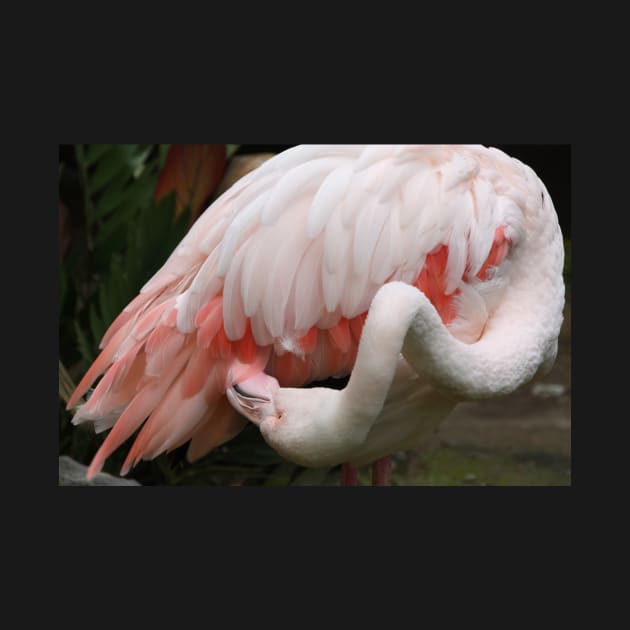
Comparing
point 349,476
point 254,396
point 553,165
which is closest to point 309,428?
point 254,396

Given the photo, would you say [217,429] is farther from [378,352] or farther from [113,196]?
[113,196]

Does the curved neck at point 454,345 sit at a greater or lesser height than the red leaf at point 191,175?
lesser

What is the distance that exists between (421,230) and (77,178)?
73.3 inches

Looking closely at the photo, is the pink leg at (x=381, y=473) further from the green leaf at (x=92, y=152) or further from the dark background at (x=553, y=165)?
the green leaf at (x=92, y=152)

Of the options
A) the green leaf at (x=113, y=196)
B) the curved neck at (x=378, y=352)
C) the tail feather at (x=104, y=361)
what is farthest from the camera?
the green leaf at (x=113, y=196)

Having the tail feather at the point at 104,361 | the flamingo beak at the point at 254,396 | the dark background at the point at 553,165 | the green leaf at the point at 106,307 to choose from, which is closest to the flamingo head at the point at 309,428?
the flamingo beak at the point at 254,396

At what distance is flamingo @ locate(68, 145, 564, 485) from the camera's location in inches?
107

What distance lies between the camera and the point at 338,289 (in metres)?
2.73

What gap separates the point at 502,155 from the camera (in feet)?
9.77

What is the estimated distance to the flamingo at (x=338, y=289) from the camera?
2.72m

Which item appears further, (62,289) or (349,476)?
(62,289)

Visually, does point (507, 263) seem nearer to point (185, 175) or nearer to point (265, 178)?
point (265, 178)

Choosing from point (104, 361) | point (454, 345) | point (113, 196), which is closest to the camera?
point (454, 345)

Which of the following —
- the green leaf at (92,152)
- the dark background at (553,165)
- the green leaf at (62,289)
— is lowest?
the green leaf at (62,289)
